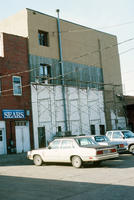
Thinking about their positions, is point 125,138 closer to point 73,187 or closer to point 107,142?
point 107,142

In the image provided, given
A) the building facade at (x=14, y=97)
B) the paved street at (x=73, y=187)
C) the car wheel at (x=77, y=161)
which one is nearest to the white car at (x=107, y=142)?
the car wheel at (x=77, y=161)

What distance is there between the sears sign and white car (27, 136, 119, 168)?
918cm

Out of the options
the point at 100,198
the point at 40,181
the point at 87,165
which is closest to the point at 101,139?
the point at 87,165

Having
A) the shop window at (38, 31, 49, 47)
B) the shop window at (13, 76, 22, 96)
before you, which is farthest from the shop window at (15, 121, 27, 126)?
the shop window at (38, 31, 49, 47)

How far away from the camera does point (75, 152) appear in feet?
45.1

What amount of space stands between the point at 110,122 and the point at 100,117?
166 centimetres

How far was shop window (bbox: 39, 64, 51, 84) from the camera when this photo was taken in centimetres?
2817

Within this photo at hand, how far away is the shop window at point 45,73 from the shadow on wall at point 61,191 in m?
18.4

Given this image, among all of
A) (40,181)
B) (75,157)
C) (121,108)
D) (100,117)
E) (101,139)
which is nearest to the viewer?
(40,181)

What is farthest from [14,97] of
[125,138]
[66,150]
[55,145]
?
[66,150]

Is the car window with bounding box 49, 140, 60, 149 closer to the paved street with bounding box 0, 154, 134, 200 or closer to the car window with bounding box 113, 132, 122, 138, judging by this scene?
the paved street with bounding box 0, 154, 134, 200

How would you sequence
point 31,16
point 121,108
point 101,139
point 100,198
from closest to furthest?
point 100,198 < point 101,139 < point 31,16 < point 121,108

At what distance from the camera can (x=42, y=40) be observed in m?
29.2

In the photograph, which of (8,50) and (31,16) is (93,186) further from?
(31,16)
